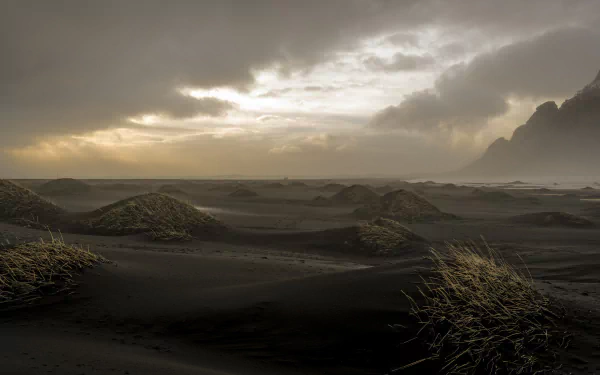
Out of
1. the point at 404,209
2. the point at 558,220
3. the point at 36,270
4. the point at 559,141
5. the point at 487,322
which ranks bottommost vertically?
the point at 558,220

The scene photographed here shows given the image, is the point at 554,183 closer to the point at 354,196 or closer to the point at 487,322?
the point at 354,196

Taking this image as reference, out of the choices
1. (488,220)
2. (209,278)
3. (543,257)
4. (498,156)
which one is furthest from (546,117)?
(209,278)

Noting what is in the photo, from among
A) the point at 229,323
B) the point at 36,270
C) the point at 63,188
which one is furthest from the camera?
the point at 63,188

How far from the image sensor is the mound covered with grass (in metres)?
19.1

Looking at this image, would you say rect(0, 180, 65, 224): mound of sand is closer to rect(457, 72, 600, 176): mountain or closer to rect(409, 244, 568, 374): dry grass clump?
rect(409, 244, 568, 374): dry grass clump

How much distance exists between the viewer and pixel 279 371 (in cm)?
541

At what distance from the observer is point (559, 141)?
142375 mm

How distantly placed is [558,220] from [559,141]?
5730 inches

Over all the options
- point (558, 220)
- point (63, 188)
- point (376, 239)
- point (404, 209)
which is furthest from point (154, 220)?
point (63, 188)

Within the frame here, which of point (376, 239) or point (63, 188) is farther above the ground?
point (63, 188)

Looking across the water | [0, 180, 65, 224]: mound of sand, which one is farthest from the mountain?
[0, 180, 65, 224]: mound of sand

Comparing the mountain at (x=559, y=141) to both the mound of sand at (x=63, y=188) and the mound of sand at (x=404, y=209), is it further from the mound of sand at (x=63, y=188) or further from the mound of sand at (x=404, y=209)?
the mound of sand at (x=63, y=188)

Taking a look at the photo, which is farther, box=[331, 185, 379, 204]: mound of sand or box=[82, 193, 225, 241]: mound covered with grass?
box=[331, 185, 379, 204]: mound of sand

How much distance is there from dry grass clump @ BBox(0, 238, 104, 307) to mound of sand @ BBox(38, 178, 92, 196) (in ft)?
162
